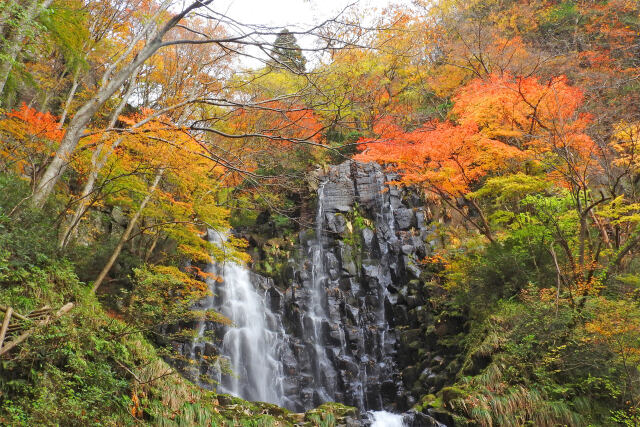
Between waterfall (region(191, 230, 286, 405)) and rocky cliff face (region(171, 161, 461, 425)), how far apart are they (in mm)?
62

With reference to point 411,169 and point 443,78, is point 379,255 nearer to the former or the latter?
point 411,169

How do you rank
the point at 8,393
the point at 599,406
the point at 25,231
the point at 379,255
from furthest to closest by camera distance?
the point at 379,255, the point at 599,406, the point at 25,231, the point at 8,393

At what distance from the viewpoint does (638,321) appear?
256 inches

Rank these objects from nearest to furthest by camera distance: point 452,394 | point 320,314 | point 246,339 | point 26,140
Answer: point 26,140
point 452,394
point 246,339
point 320,314

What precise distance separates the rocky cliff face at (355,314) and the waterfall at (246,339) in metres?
0.06

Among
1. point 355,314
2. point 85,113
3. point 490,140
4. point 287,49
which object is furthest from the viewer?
point 355,314

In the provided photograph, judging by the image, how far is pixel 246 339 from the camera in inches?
505

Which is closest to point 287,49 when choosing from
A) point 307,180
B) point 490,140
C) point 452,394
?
point 307,180

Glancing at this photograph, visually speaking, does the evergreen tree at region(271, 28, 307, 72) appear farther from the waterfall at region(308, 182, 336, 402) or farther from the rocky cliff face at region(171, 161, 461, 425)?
the waterfall at region(308, 182, 336, 402)

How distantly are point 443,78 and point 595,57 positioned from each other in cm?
656

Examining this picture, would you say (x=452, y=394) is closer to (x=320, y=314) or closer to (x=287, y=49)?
(x=320, y=314)

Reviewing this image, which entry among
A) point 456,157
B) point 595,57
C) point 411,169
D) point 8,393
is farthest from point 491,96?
point 8,393

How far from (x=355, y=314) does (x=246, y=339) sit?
423 cm

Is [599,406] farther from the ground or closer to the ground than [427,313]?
closer to the ground
